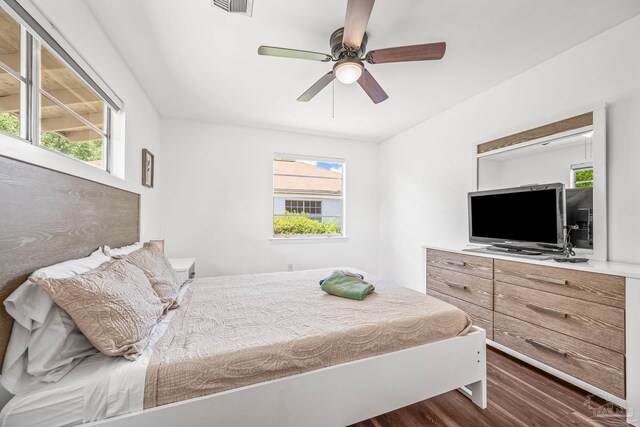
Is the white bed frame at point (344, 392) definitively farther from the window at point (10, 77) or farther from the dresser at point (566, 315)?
the window at point (10, 77)

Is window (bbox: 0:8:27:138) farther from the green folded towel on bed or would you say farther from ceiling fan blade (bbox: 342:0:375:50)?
the green folded towel on bed

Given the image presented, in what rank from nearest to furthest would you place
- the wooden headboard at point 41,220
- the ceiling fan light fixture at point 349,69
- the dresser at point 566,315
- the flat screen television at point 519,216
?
the wooden headboard at point 41,220 < the dresser at point 566,315 < the ceiling fan light fixture at point 349,69 < the flat screen television at point 519,216

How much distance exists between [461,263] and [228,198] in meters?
3.03

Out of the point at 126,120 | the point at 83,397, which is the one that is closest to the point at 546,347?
the point at 83,397

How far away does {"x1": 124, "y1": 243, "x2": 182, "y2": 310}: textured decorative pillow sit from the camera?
1.68 metres

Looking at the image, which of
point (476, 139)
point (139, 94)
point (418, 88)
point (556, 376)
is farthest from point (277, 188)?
point (556, 376)

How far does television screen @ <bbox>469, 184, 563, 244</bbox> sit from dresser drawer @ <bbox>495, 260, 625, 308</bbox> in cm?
32

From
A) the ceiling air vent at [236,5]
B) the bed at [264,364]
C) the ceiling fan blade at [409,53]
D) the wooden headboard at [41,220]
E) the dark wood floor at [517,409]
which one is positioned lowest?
the dark wood floor at [517,409]

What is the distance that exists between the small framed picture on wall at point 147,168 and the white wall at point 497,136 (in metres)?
3.37

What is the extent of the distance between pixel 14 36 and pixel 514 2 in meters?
2.71

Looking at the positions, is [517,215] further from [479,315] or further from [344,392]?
[344,392]

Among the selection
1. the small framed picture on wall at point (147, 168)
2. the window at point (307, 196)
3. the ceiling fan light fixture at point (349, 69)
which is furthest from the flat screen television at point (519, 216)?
the small framed picture on wall at point (147, 168)

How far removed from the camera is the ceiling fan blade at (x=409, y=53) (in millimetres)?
1613

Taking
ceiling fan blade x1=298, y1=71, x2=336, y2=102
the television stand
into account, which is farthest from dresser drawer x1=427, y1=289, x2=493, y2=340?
ceiling fan blade x1=298, y1=71, x2=336, y2=102
